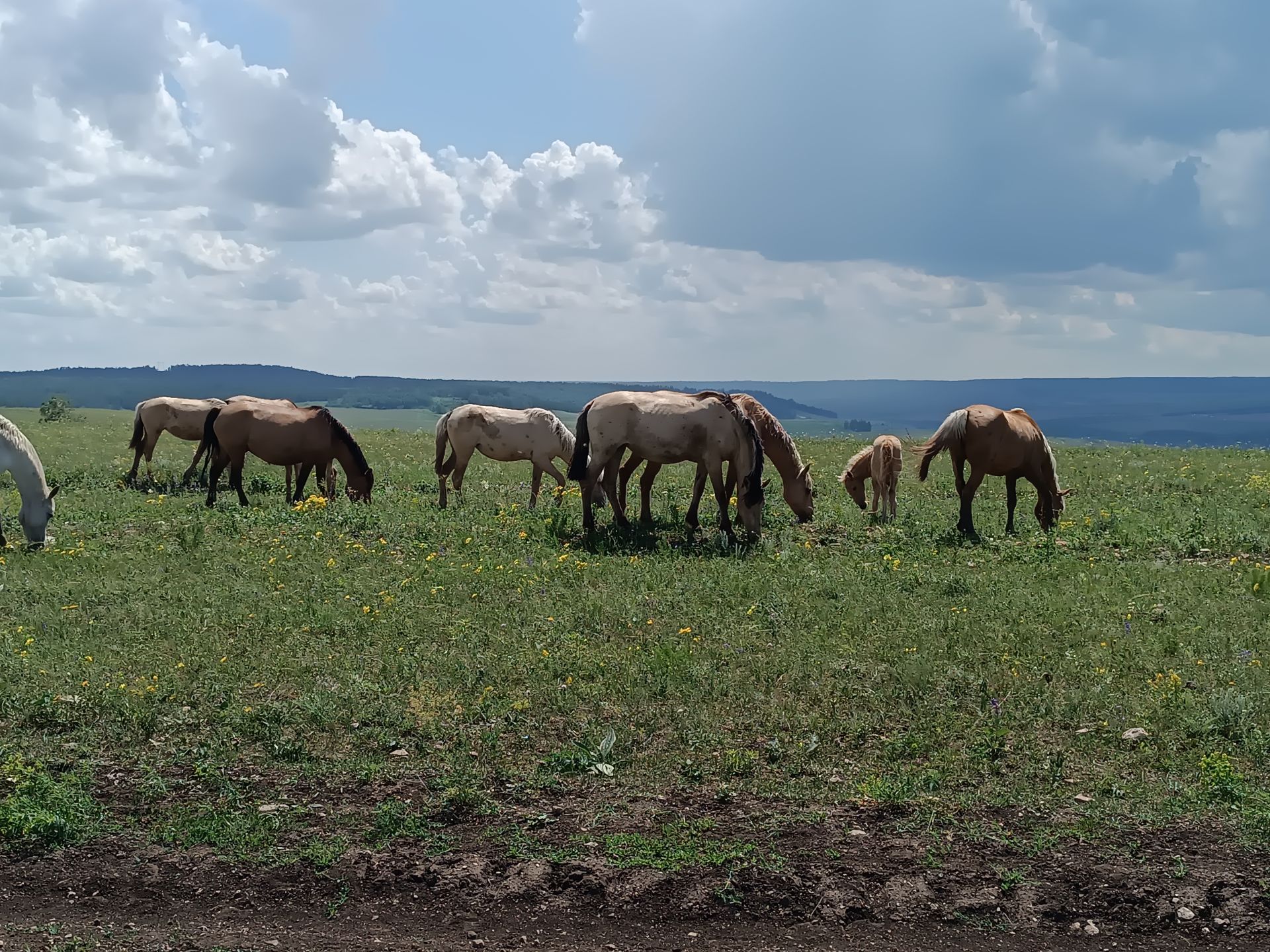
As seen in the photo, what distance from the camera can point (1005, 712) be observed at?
8.05m

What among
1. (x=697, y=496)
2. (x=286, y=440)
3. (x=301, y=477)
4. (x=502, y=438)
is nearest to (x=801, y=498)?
(x=697, y=496)

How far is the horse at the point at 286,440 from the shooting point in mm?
19547

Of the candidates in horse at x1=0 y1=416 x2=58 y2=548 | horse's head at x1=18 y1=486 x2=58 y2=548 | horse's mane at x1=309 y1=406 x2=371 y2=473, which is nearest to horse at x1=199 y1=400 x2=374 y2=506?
horse's mane at x1=309 y1=406 x2=371 y2=473

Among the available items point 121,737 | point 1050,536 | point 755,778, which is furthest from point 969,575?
point 121,737

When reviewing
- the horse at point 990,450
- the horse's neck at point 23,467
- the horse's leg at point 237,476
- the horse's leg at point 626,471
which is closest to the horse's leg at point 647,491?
the horse's leg at point 626,471

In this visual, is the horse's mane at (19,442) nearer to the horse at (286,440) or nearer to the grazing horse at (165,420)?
the horse at (286,440)

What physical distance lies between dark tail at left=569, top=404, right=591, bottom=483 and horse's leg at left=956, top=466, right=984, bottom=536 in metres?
6.07

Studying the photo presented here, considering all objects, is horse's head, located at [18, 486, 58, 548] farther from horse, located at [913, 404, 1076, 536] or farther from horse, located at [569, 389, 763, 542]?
horse, located at [913, 404, 1076, 536]

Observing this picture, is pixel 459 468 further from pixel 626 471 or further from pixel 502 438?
pixel 626 471

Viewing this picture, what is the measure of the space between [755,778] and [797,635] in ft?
9.99

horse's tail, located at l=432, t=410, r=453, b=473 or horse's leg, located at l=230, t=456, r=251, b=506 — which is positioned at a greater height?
horse's tail, located at l=432, t=410, r=453, b=473

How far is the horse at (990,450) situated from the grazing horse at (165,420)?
17.2m

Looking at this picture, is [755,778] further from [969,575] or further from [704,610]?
[969,575]

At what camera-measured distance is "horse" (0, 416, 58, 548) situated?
14.6 metres
